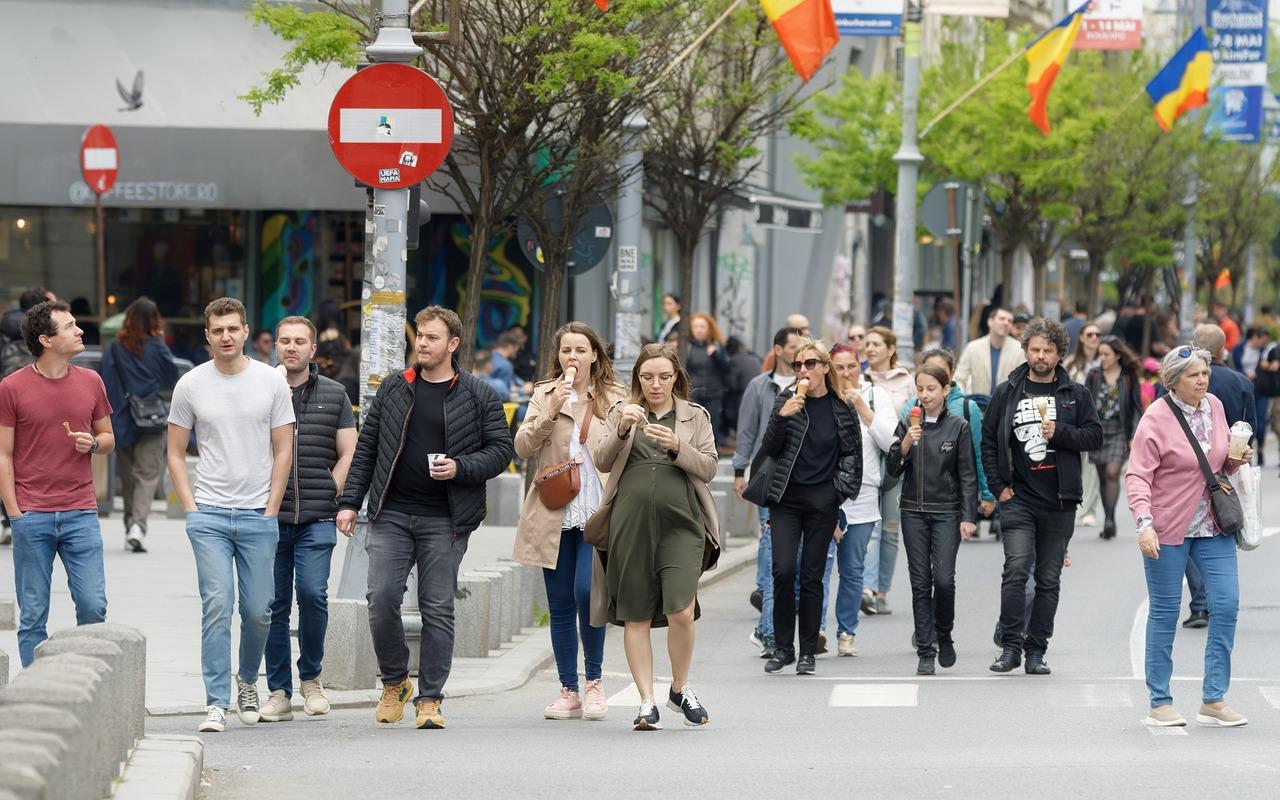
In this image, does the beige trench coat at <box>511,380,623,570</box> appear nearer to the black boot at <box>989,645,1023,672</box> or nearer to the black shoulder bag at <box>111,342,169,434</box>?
the black boot at <box>989,645,1023,672</box>

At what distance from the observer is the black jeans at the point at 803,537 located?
11312 millimetres

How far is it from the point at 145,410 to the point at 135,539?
0.98 meters

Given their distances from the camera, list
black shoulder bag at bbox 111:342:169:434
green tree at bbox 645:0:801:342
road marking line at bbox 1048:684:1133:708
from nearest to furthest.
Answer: road marking line at bbox 1048:684:1133:708 < black shoulder bag at bbox 111:342:169:434 < green tree at bbox 645:0:801:342

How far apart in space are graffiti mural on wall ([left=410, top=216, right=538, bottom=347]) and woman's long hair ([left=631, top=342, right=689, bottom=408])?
15.9 metres

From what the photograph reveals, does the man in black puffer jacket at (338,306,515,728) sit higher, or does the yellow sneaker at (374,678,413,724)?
the man in black puffer jacket at (338,306,515,728)

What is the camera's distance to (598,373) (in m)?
9.98

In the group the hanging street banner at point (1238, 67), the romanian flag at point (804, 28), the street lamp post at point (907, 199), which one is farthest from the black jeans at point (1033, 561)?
the hanging street banner at point (1238, 67)

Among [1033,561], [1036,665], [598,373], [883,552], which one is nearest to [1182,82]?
[883,552]

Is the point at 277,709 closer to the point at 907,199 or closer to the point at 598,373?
the point at 598,373

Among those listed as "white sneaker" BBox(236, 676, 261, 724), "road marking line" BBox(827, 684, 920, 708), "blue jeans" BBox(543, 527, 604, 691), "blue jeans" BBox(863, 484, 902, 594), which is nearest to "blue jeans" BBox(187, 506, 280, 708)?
"white sneaker" BBox(236, 676, 261, 724)

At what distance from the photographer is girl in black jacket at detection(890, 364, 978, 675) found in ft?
38.1

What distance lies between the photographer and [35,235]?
82.0 ft

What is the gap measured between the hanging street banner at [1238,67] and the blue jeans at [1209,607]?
35356mm

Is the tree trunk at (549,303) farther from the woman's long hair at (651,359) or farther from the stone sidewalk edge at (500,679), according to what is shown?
the woman's long hair at (651,359)
